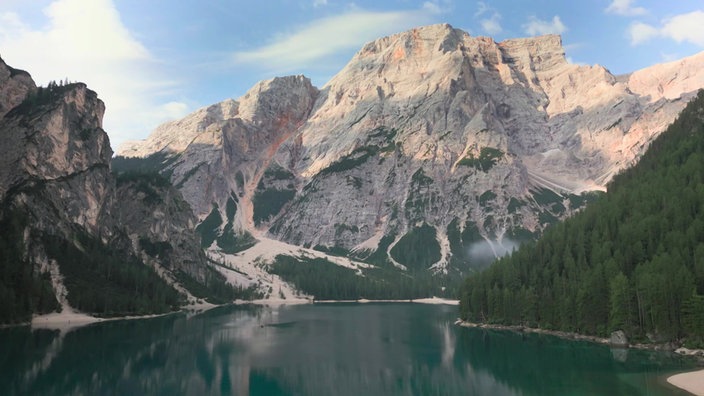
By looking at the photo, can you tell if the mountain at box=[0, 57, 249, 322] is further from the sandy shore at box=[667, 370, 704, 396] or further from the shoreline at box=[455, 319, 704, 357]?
the sandy shore at box=[667, 370, 704, 396]

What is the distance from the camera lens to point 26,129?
605ft

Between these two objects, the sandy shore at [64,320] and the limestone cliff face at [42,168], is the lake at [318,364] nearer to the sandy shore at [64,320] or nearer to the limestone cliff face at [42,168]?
the sandy shore at [64,320]

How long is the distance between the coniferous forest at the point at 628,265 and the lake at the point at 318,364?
6.42m

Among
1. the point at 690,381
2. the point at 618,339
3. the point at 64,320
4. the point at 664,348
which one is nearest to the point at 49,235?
the point at 64,320

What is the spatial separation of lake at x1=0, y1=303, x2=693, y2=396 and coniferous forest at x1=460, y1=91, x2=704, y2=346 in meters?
6.42

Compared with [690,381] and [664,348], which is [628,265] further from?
[690,381]

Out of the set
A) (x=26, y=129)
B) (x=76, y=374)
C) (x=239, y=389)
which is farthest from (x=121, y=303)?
(x=239, y=389)

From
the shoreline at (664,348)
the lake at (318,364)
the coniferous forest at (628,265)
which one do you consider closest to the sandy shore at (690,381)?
the shoreline at (664,348)

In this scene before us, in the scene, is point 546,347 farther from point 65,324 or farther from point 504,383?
point 65,324

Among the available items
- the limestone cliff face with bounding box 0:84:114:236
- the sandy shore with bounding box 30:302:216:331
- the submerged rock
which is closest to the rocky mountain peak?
the limestone cliff face with bounding box 0:84:114:236

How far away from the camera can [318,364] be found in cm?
8138

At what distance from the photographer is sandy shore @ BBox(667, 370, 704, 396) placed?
56.9m

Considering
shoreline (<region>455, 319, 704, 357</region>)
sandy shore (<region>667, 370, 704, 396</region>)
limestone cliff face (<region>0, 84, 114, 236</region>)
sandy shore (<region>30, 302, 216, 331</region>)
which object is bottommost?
sandy shore (<region>667, 370, 704, 396</region>)

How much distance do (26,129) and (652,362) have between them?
7396 inches
